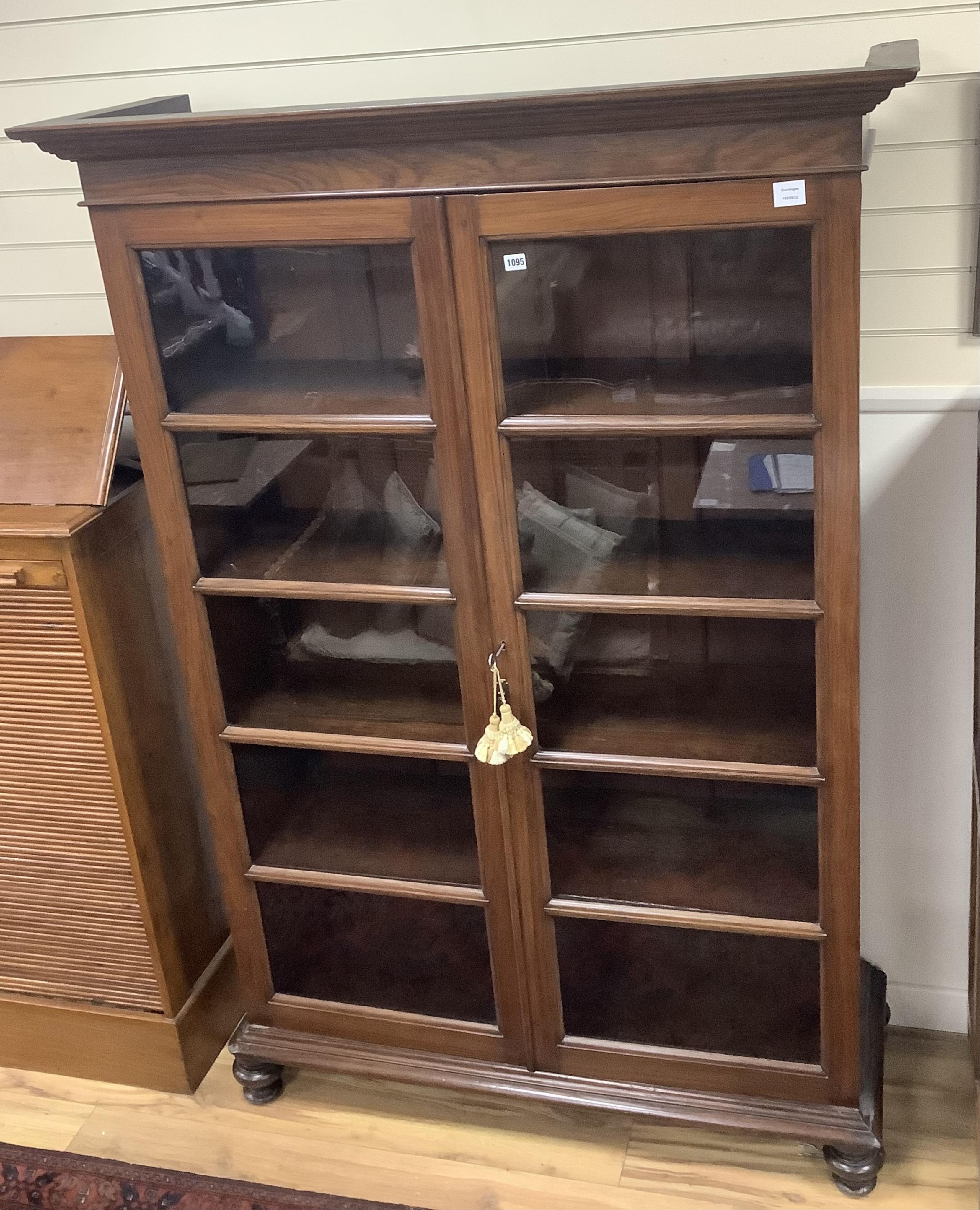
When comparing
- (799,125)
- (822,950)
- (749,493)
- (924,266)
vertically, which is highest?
(799,125)

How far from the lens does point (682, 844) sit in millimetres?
1835

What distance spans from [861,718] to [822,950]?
0.41 meters

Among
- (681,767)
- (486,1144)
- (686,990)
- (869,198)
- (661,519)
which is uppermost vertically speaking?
(869,198)

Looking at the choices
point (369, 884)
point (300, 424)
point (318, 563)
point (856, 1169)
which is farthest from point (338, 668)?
point (856, 1169)

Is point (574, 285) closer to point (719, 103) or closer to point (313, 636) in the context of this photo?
point (719, 103)

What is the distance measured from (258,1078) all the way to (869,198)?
1703 mm

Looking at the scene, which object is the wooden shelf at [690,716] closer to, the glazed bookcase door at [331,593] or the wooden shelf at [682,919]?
the glazed bookcase door at [331,593]

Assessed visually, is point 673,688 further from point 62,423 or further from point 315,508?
point 62,423

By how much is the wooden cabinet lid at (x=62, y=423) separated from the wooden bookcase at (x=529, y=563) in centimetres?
23

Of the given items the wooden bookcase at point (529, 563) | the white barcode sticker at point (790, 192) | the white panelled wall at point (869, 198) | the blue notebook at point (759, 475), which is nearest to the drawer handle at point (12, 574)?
the wooden bookcase at point (529, 563)

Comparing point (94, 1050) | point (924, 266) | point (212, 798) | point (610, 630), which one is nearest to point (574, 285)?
point (610, 630)

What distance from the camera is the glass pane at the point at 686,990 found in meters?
1.82

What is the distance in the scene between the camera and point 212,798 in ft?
6.29

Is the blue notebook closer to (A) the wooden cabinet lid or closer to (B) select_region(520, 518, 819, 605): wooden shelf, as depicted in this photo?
(B) select_region(520, 518, 819, 605): wooden shelf
